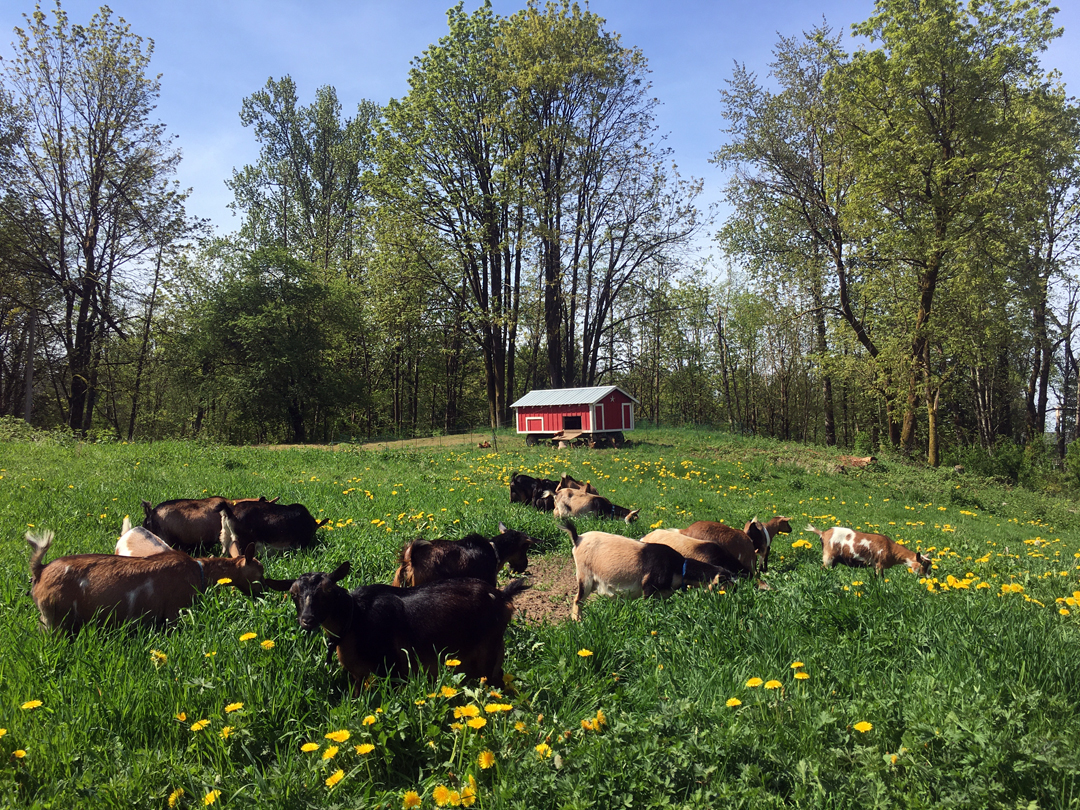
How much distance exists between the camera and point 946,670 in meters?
3.59

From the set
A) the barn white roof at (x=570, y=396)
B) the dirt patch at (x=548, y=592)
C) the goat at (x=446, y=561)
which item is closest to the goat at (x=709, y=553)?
the dirt patch at (x=548, y=592)

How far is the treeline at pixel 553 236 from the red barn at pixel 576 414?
6.58 meters

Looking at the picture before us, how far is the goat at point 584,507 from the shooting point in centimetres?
987

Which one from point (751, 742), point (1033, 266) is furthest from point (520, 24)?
point (751, 742)

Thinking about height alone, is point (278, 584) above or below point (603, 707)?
above

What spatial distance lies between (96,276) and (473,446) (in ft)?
68.4

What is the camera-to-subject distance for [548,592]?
6480 mm

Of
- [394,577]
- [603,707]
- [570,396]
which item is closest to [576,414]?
[570,396]

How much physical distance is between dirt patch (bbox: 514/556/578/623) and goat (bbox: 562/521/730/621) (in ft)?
0.82

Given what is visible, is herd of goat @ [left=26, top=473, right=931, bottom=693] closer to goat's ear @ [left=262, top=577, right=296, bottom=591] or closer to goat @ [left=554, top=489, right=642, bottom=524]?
goat's ear @ [left=262, top=577, right=296, bottom=591]

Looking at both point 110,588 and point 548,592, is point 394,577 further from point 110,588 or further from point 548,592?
point 110,588

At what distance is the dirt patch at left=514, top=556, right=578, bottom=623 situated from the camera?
5719 mm

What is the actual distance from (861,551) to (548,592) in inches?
173

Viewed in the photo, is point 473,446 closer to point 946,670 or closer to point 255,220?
point 946,670
